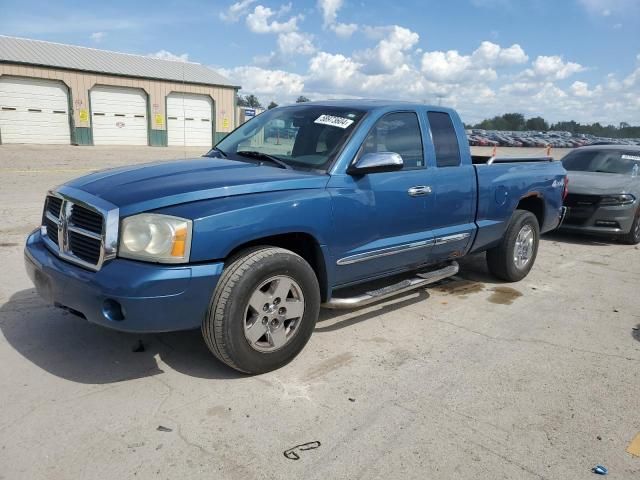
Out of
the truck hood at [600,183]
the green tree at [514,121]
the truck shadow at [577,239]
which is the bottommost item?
the truck shadow at [577,239]

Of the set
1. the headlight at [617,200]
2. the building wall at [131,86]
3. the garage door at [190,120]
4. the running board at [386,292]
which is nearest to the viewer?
the running board at [386,292]

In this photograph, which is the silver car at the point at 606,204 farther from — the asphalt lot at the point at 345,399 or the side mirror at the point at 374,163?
the side mirror at the point at 374,163

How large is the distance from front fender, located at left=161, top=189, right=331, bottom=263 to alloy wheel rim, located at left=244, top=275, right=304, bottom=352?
34cm

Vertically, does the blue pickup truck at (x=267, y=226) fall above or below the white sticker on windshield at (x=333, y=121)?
below

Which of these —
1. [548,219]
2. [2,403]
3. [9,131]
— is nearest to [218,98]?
[9,131]

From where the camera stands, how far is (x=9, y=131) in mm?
28016

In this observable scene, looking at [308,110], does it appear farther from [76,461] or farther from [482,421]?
[76,461]

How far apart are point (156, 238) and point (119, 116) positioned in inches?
1237

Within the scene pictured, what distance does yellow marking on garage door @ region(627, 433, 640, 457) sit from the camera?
292 cm

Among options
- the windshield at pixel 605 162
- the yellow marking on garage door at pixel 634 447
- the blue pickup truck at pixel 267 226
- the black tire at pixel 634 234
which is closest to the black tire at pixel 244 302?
the blue pickup truck at pixel 267 226

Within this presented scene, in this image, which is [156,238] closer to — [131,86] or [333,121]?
[333,121]

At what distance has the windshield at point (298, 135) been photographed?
4086 mm

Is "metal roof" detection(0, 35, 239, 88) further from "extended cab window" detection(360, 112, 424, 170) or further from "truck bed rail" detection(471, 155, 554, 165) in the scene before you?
"extended cab window" detection(360, 112, 424, 170)

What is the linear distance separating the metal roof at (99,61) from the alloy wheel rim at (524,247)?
86.7 feet
